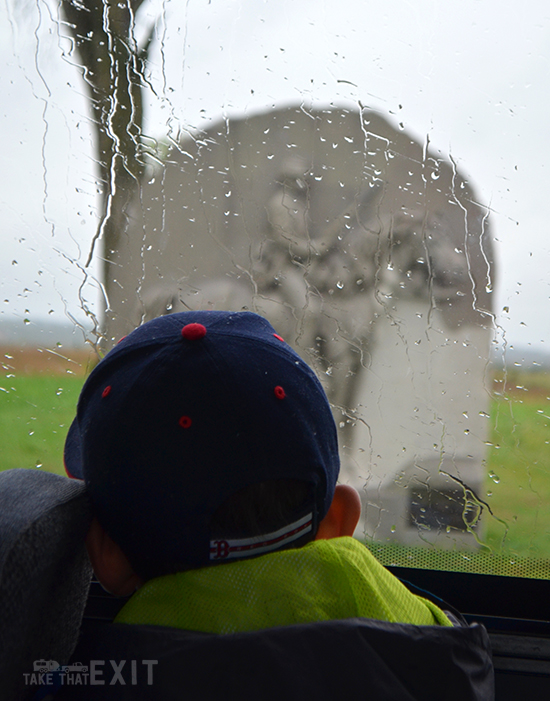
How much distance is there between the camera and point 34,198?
1067 mm

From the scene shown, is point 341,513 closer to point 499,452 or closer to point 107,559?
point 107,559

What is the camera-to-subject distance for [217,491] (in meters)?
0.56

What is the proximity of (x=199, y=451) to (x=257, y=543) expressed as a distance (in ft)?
0.43

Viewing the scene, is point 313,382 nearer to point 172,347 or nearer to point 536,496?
point 172,347

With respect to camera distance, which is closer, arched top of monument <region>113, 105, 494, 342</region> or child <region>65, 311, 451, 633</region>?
child <region>65, 311, 451, 633</region>

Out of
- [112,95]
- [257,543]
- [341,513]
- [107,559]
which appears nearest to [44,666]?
[107,559]

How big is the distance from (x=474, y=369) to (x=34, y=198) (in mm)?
952

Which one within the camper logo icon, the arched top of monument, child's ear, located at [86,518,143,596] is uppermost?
the arched top of monument

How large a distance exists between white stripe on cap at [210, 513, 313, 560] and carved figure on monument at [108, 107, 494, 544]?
0.49 meters

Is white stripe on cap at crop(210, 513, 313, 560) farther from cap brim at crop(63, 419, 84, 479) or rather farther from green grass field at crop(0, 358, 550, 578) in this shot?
green grass field at crop(0, 358, 550, 578)

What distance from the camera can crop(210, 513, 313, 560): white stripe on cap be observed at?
0.58 m

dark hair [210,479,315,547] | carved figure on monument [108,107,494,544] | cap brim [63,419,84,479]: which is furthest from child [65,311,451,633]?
carved figure on monument [108,107,494,544]

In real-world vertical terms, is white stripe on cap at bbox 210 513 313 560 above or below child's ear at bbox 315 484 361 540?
above

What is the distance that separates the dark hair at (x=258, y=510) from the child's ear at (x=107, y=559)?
0.51 feet
